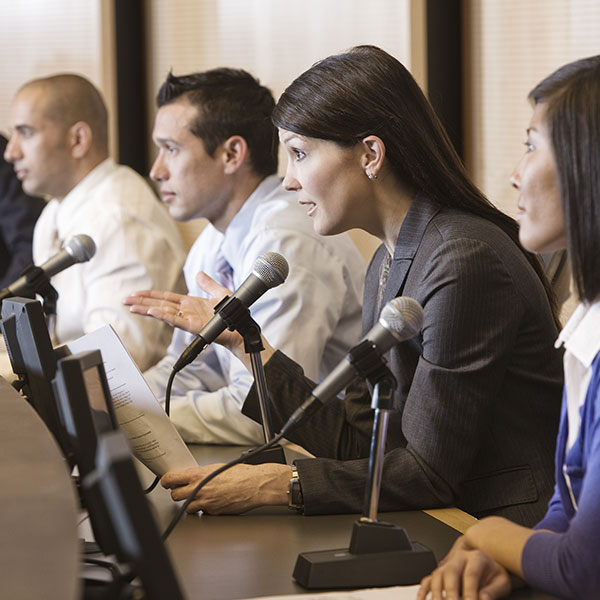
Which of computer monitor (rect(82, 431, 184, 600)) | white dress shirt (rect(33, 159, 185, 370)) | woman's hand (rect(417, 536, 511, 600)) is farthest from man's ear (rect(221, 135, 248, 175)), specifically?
computer monitor (rect(82, 431, 184, 600))

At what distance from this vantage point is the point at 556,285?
246cm

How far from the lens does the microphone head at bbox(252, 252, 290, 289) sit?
159 centimetres

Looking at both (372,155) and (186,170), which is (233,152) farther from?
(372,155)

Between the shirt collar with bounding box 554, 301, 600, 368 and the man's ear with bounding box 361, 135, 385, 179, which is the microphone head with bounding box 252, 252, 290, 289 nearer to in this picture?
the man's ear with bounding box 361, 135, 385, 179

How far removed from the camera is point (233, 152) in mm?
2715

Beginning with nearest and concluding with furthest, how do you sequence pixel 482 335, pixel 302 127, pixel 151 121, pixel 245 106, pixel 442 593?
pixel 442 593
pixel 482 335
pixel 302 127
pixel 245 106
pixel 151 121

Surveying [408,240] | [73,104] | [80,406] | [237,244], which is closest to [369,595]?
[80,406]

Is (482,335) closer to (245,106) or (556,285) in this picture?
(556,285)

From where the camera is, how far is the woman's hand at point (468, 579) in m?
1.14

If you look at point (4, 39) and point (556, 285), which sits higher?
point (4, 39)

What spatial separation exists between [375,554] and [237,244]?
143cm

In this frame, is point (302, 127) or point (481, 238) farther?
point (302, 127)

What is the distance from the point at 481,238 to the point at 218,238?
4.08ft

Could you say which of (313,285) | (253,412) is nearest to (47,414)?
(253,412)
